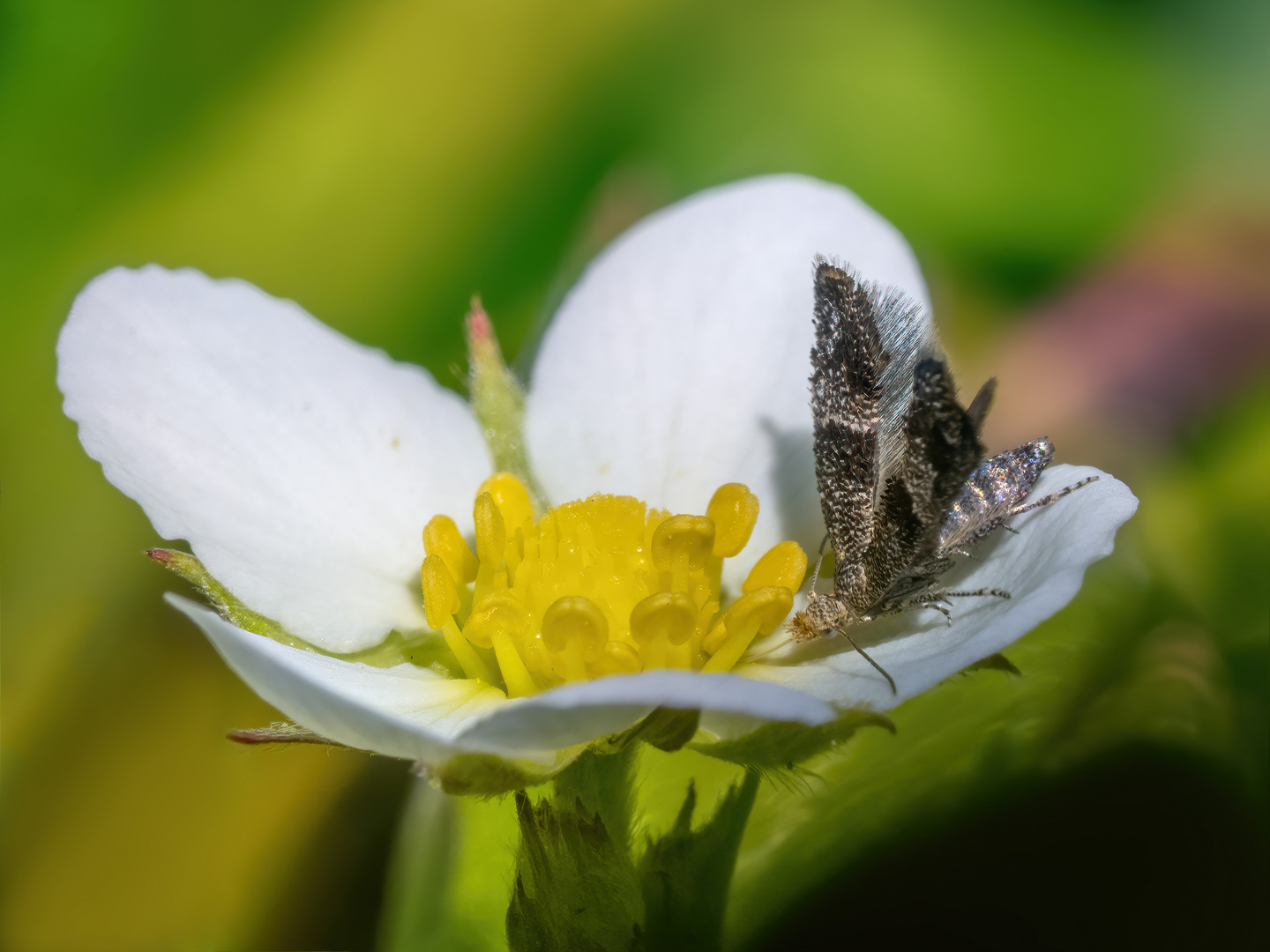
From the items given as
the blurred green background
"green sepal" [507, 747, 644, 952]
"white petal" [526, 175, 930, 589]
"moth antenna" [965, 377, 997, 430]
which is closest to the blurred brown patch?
the blurred green background

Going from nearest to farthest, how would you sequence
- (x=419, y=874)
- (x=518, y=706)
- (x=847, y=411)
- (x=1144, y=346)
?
(x=518, y=706) < (x=847, y=411) < (x=419, y=874) < (x=1144, y=346)

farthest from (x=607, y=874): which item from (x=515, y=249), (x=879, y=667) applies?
(x=515, y=249)

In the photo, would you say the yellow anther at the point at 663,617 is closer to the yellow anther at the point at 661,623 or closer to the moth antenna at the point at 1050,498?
the yellow anther at the point at 661,623

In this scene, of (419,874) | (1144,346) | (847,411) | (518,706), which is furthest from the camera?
(1144,346)

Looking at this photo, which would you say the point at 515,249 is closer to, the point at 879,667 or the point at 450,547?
the point at 450,547

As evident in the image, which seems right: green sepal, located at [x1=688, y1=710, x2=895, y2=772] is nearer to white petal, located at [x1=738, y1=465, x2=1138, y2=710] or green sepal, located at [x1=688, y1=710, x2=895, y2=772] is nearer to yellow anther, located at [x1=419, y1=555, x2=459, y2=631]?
white petal, located at [x1=738, y1=465, x2=1138, y2=710]

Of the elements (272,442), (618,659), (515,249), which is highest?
(515,249)

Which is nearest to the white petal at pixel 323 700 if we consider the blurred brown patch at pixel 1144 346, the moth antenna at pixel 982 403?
the moth antenna at pixel 982 403
